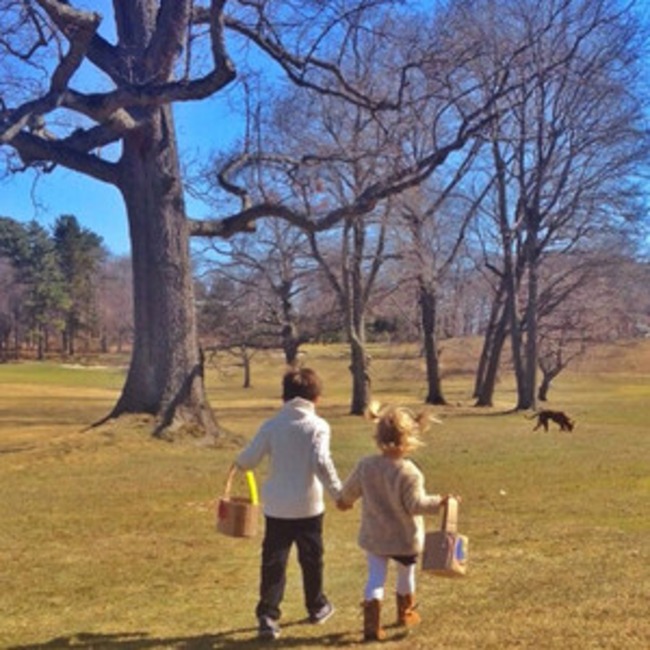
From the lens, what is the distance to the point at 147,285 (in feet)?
57.8

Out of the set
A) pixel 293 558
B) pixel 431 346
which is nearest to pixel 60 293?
pixel 431 346

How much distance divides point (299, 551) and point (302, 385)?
1.00m

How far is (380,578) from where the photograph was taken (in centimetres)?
522

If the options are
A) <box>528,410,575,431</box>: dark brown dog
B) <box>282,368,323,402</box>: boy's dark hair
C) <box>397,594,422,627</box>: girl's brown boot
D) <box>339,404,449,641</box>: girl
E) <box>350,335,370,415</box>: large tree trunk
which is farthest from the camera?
<box>350,335,370,415</box>: large tree trunk

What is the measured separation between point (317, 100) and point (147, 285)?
44.7 feet

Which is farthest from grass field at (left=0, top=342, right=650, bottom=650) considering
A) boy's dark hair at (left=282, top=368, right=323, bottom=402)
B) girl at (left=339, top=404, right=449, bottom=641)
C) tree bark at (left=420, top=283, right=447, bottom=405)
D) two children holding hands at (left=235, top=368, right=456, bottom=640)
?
tree bark at (left=420, top=283, right=447, bottom=405)

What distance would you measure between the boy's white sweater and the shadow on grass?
69 cm

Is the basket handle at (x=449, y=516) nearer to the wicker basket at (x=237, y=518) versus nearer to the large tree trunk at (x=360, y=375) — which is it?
the wicker basket at (x=237, y=518)

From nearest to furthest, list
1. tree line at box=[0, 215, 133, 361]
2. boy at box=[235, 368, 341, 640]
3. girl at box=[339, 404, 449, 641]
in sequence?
1. girl at box=[339, 404, 449, 641]
2. boy at box=[235, 368, 341, 640]
3. tree line at box=[0, 215, 133, 361]

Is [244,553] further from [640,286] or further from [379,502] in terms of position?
[640,286]

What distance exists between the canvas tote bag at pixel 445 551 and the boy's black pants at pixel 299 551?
2.38 feet

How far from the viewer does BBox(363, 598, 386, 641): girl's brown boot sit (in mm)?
5090

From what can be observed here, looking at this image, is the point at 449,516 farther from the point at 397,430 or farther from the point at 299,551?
the point at 299,551

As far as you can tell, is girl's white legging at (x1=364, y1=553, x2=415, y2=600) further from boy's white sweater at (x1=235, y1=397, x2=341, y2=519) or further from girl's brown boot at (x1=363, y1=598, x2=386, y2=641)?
boy's white sweater at (x1=235, y1=397, x2=341, y2=519)
